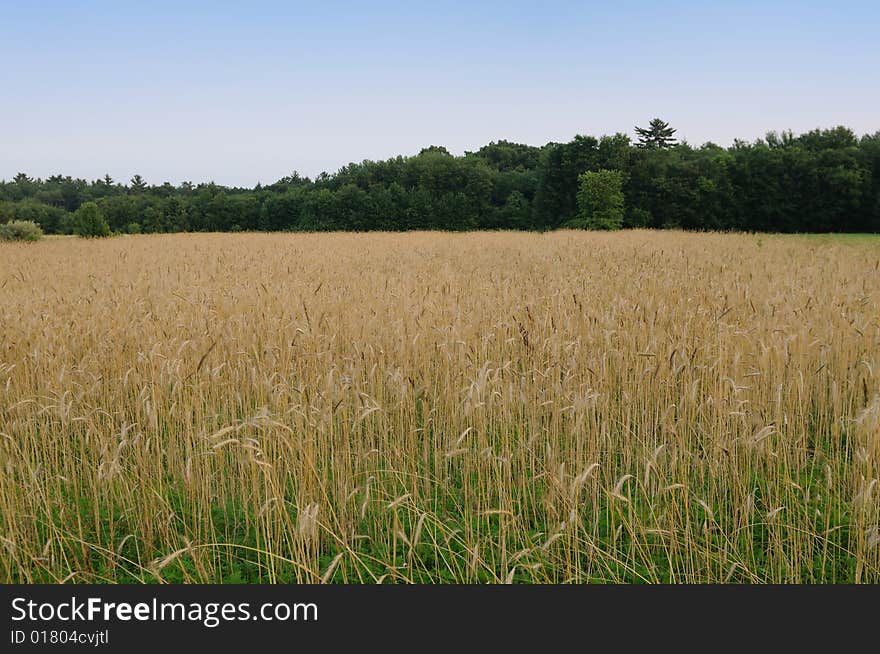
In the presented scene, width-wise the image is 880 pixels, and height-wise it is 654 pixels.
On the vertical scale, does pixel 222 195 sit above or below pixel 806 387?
above

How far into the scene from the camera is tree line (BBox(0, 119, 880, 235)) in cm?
3709

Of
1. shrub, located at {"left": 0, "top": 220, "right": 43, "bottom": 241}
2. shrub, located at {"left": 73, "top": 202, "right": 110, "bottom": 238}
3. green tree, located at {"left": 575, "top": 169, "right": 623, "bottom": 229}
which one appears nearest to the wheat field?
shrub, located at {"left": 0, "top": 220, "right": 43, "bottom": 241}

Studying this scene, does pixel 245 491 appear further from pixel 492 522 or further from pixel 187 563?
pixel 492 522

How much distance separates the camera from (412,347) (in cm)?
457

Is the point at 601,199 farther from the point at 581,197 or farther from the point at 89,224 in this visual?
the point at 89,224

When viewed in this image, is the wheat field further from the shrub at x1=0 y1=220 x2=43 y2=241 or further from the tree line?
the tree line

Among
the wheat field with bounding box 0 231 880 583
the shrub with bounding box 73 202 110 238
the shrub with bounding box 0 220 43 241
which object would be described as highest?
the shrub with bounding box 73 202 110 238

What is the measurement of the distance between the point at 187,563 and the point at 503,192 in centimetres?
4880

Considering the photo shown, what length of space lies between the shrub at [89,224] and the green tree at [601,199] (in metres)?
24.7

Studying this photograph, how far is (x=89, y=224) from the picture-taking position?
25.6 m

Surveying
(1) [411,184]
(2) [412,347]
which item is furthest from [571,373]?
(1) [411,184]

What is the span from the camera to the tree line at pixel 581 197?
1460 inches

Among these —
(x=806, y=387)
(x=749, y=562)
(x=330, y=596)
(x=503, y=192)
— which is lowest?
(x=749, y=562)

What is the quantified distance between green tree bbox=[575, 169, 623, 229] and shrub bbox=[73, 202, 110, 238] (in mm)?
24714
